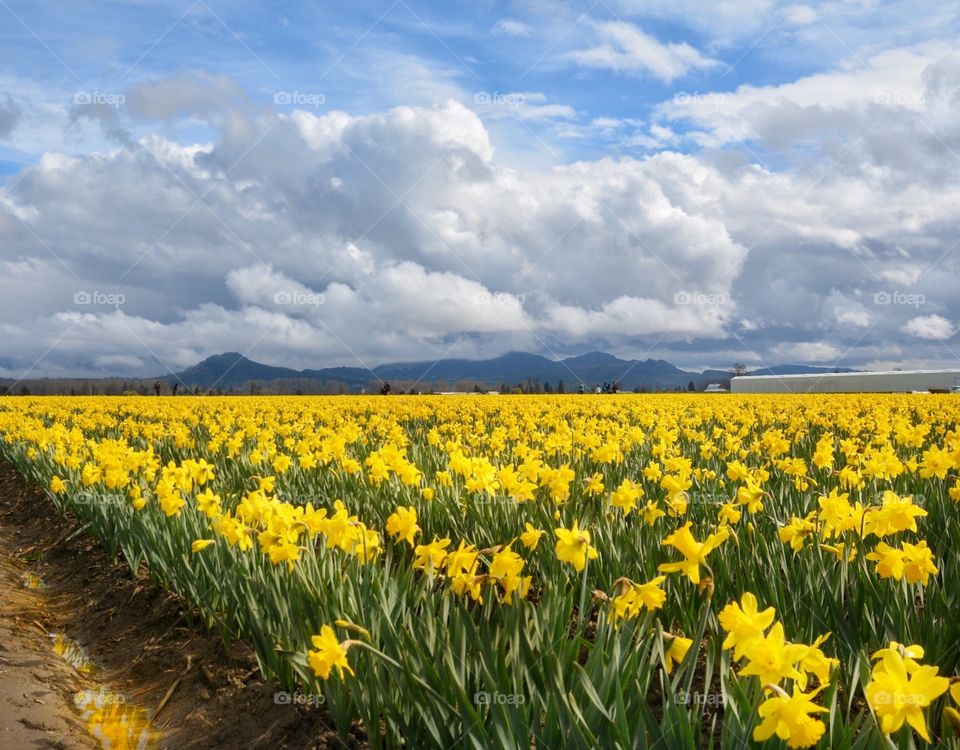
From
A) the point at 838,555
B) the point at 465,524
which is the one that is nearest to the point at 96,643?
the point at 465,524

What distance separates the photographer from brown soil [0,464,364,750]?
12.2 feet

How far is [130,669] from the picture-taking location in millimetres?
4867

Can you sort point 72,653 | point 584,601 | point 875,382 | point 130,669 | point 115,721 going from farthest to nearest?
point 875,382 < point 72,653 < point 130,669 < point 115,721 < point 584,601

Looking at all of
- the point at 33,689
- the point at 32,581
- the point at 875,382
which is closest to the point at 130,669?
the point at 33,689

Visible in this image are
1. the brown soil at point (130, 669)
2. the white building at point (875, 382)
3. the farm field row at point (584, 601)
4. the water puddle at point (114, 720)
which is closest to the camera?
the farm field row at point (584, 601)

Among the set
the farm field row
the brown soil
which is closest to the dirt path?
the brown soil

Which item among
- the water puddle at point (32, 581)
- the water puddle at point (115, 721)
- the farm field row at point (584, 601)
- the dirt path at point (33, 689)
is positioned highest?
the farm field row at point (584, 601)

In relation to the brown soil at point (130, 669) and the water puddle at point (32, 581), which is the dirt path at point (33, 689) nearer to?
the brown soil at point (130, 669)

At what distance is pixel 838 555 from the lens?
393 centimetres

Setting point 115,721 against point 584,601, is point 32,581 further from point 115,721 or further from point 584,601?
point 584,601

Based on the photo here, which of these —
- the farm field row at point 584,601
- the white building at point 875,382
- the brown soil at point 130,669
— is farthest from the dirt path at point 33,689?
the white building at point 875,382

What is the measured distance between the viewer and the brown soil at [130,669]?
3.71 metres

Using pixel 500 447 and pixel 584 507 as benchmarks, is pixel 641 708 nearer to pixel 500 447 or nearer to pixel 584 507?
pixel 584 507

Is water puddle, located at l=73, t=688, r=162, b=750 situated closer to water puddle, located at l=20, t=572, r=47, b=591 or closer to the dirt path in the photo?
the dirt path
